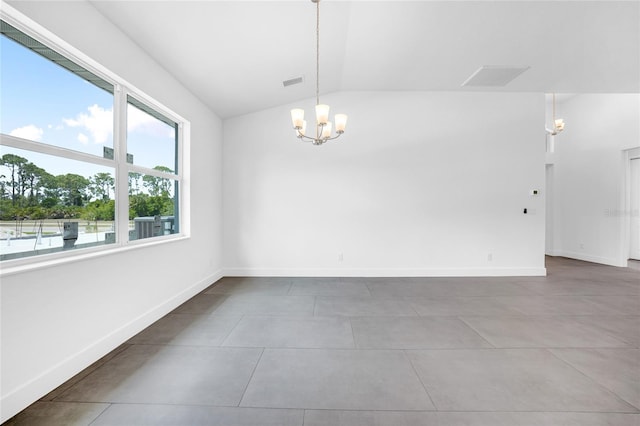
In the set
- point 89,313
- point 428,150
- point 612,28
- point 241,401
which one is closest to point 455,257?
point 428,150

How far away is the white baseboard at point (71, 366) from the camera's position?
156 cm

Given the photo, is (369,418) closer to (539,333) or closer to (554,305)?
(539,333)

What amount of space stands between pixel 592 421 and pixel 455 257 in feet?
11.2

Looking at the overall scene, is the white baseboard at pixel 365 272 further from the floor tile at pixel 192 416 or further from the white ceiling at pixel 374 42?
the floor tile at pixel 192 416

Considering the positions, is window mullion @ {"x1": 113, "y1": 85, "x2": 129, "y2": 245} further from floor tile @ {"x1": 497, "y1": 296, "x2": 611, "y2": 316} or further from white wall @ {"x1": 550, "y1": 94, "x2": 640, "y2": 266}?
white wall @ {"x1": 550, "y1": 94, "x2": 640, "y2": 266}

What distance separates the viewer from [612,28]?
10.5ft

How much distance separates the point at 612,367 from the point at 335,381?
215cm

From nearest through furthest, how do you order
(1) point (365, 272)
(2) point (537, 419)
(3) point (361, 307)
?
(2) point (537, 419), (3) point (361, 307), (1) point (365, 272)

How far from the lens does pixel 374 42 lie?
3.49m

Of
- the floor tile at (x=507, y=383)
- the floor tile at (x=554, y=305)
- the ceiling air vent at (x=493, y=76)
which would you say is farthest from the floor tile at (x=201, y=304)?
the ceiling air vent at (x=493, y=76)

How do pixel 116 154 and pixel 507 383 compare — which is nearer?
pixel 507 383

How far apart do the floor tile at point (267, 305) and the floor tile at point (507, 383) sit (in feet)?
4.71

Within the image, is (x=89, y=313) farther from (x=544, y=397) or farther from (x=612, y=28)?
(x=612, y=28)

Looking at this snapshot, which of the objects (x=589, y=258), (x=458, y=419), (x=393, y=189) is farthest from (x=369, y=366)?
(x=589, y=258)
